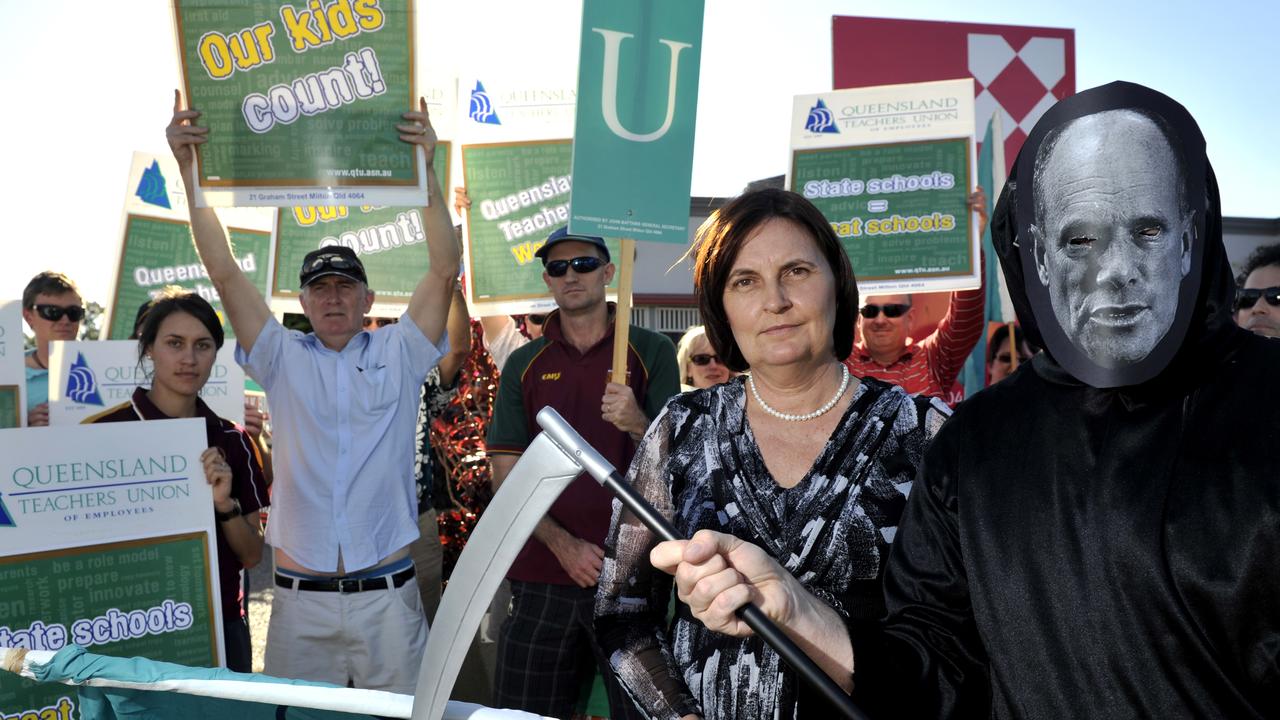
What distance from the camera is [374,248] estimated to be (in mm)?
4691

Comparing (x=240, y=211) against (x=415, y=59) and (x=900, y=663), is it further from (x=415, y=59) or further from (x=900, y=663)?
(x=900, y=663)

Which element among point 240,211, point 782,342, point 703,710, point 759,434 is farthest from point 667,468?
point 240,211

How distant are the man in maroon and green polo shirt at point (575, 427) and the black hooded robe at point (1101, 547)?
6.54ft

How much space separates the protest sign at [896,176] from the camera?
440cm

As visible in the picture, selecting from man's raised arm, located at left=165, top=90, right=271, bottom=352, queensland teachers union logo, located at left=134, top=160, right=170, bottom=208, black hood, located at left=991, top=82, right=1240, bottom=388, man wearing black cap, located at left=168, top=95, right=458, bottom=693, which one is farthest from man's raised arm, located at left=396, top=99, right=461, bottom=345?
black hood, located at left=991, top=82, right=1240, bottom=388

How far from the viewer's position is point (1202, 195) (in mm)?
1278

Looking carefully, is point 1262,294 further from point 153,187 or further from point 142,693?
point 153,187

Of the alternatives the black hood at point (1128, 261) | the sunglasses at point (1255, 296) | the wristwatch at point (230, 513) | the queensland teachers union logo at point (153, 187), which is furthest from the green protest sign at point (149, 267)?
the black hood at point (1128, 261)

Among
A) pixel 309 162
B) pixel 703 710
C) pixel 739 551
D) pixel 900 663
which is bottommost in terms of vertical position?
pixel 703 710

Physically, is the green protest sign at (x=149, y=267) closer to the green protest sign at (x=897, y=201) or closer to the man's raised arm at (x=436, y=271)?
the man's raised arm at (x=436, y=271)

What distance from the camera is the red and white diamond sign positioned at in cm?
607

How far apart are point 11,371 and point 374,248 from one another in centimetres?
162

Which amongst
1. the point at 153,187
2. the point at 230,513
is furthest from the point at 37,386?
the point at 230,513

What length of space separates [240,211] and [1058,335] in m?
5.43
